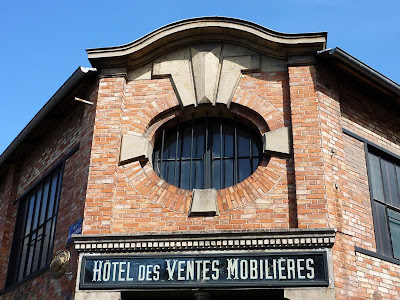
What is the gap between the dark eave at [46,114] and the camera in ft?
34.0

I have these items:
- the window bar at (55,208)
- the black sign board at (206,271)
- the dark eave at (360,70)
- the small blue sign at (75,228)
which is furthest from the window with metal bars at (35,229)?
the dark eave at (360,70)

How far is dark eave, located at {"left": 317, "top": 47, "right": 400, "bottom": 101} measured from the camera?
31.2 feet

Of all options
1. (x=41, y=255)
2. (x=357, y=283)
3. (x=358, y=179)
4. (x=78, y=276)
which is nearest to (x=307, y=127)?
(x=358, y=179)

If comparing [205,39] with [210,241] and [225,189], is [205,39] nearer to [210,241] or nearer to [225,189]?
[225,189]

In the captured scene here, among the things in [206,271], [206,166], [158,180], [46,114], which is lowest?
[206,271]

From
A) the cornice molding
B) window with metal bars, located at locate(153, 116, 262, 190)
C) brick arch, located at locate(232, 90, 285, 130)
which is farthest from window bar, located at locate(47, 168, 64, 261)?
brick arch, located at locate(232, 90, 285, 130)

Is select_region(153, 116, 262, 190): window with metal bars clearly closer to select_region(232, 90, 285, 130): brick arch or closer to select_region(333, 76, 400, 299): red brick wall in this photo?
select_region(232, 90, 285, 130): brick arch

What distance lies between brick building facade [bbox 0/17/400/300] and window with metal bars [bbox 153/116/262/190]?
0.02m

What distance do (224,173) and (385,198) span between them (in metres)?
3.07

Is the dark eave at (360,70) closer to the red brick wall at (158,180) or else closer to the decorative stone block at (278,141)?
the red brick wall at (158,180)

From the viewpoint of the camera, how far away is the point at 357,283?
8453mm

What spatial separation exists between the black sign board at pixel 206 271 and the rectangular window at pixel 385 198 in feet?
6.63

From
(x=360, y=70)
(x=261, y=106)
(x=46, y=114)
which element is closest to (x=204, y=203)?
(x=261, y=106)

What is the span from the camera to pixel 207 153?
9.59 metres
